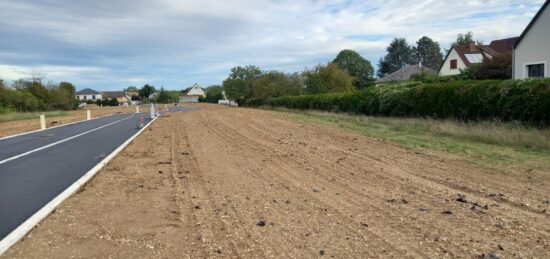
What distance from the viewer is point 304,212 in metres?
6.61

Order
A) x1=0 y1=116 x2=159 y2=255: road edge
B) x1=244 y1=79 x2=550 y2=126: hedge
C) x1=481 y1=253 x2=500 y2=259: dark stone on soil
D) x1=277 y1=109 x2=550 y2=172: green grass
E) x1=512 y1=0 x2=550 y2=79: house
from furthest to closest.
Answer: x1=512 y1=0 x2=550 y2=79: house, x1=244 y1=79 x2=550 y2=126: hedge, x1=277 y1=109 x2=550 y2=172: green grass, x1=0 y1=116 x2=159 y2=255: road edge, x1=481 y1=253 x2=500 y2=259: dark stone on soil

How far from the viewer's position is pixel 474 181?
854cm

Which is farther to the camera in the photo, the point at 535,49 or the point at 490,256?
the point at 535,49

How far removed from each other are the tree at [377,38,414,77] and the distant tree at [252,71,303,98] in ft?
179

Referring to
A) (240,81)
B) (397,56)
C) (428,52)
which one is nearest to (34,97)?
(240,81)

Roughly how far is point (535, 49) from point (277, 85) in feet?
151

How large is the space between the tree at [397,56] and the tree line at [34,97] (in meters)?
76.3

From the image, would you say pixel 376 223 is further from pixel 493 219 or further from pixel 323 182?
pixel 323 182

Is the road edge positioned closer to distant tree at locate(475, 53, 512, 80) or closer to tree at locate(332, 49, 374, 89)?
distant tree at locate(475, 53, 512, 80)

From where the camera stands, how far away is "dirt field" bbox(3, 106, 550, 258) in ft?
16.8

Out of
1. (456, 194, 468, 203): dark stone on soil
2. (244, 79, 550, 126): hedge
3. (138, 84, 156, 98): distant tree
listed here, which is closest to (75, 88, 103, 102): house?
(138, 84, 156, 98): distant tree

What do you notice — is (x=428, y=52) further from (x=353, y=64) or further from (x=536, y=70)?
(x=536, y=70)

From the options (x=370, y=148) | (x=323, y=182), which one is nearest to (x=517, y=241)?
(x=323, y=182)

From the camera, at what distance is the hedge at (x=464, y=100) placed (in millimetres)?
15203
